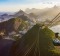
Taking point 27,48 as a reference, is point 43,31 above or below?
above

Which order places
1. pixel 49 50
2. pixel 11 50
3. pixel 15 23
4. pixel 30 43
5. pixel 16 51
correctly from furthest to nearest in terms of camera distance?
pixel 15 23 < pixel 11 50 < pixel 16 51 < pixel 30 43 < pixel 49 50

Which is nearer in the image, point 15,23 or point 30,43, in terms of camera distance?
point 30,43

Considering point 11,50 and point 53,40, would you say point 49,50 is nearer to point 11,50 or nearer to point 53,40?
point 53,40

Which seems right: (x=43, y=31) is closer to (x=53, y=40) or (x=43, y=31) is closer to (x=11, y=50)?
(x=53, y=40)

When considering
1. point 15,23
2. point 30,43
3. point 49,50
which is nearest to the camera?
point 49,50

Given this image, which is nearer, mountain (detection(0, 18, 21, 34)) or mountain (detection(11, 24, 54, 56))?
mountain (detection(11, 24, 54, 56))

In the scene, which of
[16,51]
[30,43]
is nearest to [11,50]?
[16,51]

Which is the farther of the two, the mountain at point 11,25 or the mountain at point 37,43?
the mountain at point 11,25

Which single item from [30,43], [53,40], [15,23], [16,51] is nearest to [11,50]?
[16,51]

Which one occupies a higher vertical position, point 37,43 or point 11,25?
point 11,25

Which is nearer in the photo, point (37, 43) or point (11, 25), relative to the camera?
point (37, 43)
